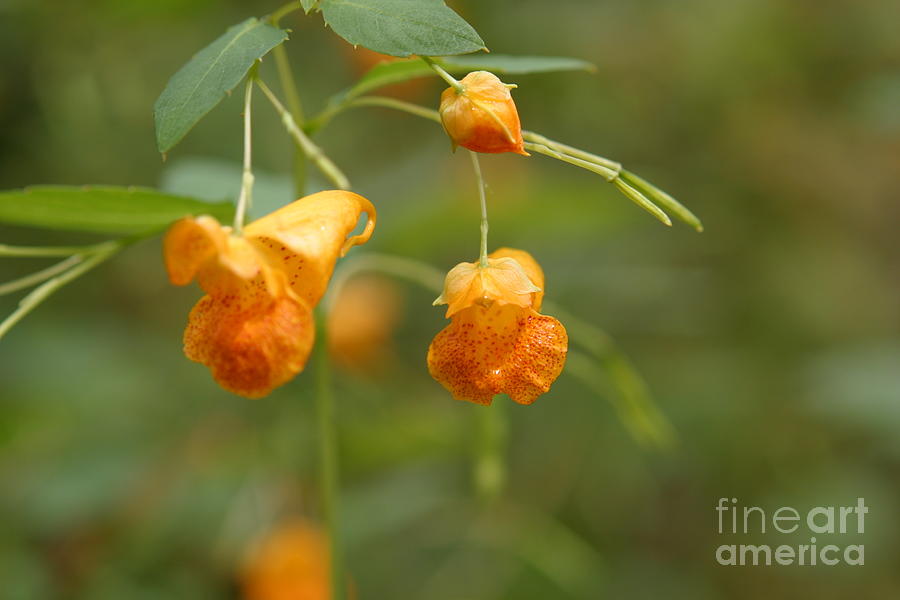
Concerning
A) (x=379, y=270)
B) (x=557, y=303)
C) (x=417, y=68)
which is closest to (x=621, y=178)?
(x=417, y=68)

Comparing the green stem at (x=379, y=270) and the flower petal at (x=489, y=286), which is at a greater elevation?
the green stem at (x=379, y=270)

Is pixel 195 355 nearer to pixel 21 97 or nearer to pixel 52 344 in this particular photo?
pixel 21 97

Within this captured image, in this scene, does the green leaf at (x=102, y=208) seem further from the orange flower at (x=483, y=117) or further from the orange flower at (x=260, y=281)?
the orange flower at (x=483, y=117)

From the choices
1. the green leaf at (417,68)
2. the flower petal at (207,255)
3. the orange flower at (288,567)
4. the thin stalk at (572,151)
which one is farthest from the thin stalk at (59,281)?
the orange flower at (288,567)

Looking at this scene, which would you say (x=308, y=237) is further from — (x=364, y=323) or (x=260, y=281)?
(x=364, y=323)

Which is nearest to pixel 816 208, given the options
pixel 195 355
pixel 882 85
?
pixel 882 85
